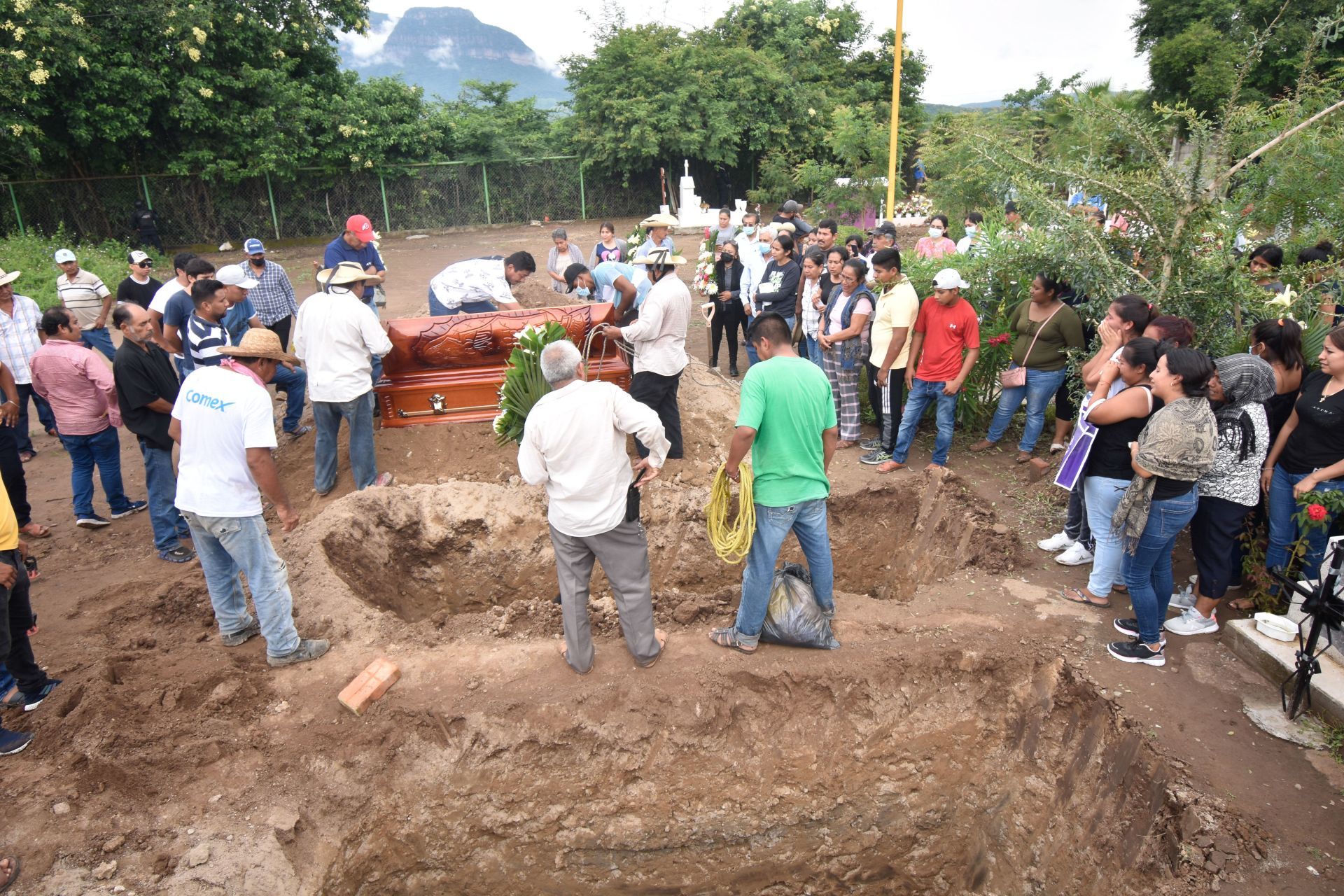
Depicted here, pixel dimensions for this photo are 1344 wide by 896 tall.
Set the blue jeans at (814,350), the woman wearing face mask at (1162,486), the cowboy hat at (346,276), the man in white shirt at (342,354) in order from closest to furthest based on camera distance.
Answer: the woman wearing face mask at (1162,486) → the man in white shirt at (342,354) → the cowboy hat at (346,276) → the blue jeans at (814,350)

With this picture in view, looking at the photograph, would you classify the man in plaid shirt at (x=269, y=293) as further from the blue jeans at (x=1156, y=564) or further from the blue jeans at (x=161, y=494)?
the blue jeans at (x=1156, y=564)

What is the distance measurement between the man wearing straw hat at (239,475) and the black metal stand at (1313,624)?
15.7ft

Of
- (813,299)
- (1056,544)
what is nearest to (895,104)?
(813,299)

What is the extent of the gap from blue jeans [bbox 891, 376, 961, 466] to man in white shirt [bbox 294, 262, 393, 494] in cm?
393

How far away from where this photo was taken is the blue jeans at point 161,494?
5.40 metres

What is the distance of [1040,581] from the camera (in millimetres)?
4824

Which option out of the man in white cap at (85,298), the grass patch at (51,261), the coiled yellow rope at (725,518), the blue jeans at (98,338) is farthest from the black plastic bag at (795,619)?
the grass patch at (51,261)

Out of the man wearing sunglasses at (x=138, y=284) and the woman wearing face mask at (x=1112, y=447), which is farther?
the man wearing sunglasses at (x=138, y=284)

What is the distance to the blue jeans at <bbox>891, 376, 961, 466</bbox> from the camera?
610 cm

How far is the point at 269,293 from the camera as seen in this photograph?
7.32 m

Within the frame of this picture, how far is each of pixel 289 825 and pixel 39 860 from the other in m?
0.92

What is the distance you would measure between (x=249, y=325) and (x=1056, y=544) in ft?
21.3

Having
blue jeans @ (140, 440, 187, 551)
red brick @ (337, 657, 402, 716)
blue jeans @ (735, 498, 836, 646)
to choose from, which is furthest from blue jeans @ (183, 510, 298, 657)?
blue jeans @ (735, 498, 836, 646)

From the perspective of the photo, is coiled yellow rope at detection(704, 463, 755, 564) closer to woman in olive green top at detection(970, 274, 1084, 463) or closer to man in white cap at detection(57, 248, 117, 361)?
woman in olive green top at detection(970, 274, 1084, 463)
